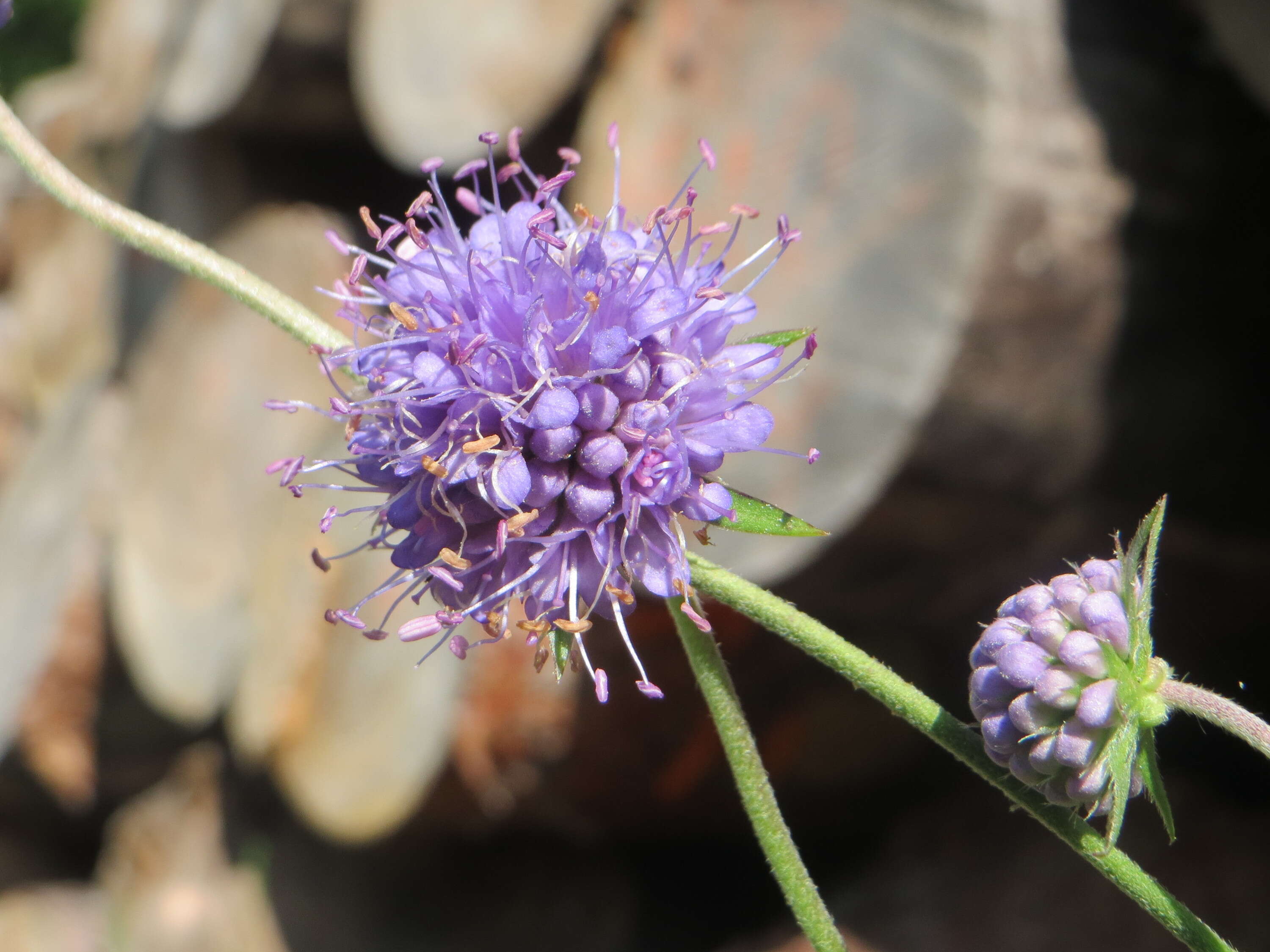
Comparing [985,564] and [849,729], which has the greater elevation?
[985,564]

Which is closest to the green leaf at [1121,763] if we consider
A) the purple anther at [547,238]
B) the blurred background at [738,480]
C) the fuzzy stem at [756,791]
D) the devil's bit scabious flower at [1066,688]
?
the devil's bit scabious flower at [1066,688]

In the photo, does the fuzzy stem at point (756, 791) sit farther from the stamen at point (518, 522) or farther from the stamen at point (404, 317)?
the stamen at point (404, 317)

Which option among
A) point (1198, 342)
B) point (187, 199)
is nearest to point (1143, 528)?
point (1198, 342)

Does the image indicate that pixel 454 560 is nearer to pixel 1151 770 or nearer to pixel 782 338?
pixel 782 338

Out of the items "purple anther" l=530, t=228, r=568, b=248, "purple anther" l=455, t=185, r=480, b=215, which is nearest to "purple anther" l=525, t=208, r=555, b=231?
"purple anther" l=530, t=228, r=568, b=248

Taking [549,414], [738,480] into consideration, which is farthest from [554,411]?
[738,480]

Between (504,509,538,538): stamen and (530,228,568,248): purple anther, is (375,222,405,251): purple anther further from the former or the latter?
(504,509,538,538): stamen

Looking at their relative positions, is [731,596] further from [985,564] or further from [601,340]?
[985,564]
